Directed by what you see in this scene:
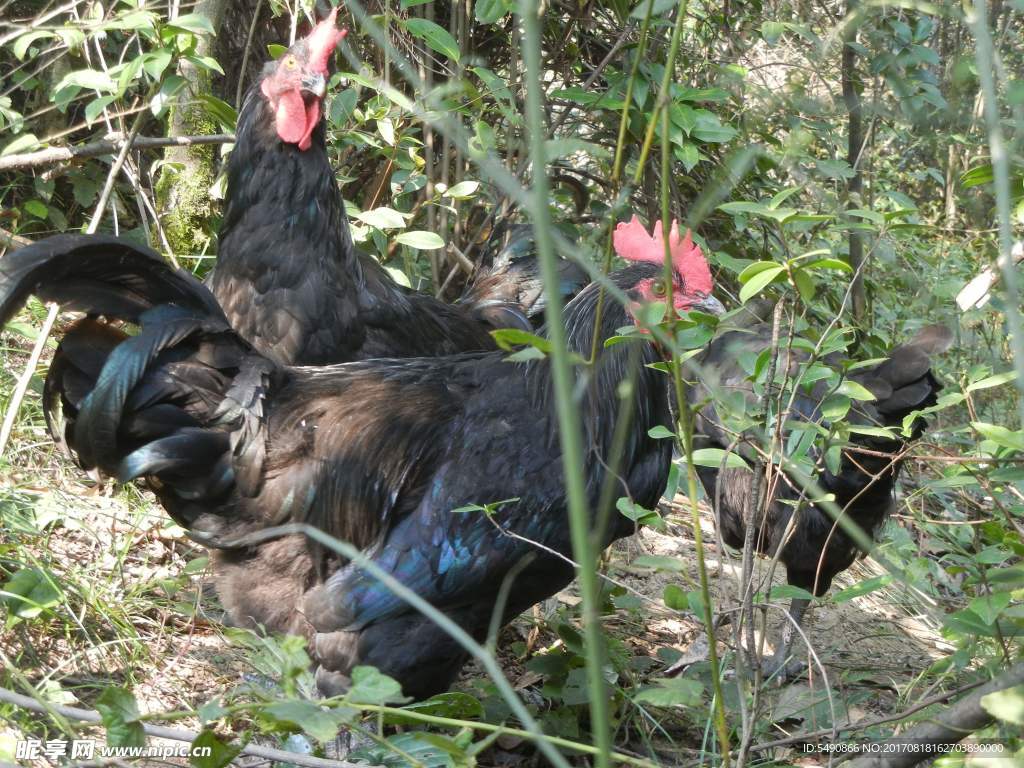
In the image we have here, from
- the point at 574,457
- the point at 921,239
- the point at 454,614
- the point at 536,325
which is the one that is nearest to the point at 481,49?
the point at 536,325

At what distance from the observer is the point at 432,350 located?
15.3ft

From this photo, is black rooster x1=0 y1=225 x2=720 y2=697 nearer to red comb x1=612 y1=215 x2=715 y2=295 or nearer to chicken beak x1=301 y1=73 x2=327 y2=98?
red comb x1=612 y1=215 x2=715 y2=295

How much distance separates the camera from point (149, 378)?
3.20 metres

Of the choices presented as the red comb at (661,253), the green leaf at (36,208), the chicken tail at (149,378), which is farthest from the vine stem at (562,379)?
the green leaf at (36,208)

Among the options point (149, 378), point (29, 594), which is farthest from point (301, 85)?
point (29, 594)

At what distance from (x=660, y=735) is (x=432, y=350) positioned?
2.04 meters

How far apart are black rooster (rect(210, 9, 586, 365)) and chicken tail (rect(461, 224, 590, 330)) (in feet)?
2.30

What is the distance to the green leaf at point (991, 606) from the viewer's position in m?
2.00

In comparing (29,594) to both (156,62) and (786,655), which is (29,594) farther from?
(786,655)

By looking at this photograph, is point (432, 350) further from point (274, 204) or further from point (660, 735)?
point (660, 735)

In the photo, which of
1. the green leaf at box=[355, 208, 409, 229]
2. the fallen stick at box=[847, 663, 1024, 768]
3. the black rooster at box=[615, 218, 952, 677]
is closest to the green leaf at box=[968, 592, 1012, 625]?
the fallen stick at box=[847, 663, 1024, 768]

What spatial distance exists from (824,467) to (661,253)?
44.9 inches

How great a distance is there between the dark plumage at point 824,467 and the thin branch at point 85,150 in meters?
2.63

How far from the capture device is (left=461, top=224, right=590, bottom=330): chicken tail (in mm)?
4941
